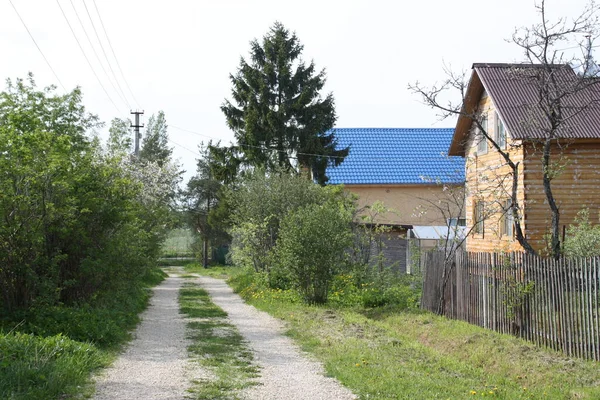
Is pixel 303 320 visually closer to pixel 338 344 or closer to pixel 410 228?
pixel 338 344

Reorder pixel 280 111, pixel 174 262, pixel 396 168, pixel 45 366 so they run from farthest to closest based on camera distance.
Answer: pixel 174 262 → pixel 396 168 → pixel 280 111 → pixel 45 366

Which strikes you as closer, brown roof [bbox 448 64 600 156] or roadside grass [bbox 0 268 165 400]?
roadside grass [bbox 0 268 165 400]

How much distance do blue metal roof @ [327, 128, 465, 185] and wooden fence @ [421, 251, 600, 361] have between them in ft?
75.5

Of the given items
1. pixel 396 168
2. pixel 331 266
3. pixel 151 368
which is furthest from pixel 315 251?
pixel 396 168

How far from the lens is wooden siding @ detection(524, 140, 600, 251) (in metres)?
20.6

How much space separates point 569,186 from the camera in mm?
20938

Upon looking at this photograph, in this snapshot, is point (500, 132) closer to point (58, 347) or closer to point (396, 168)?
point (58, 347)

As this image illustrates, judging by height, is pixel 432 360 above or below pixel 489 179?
below

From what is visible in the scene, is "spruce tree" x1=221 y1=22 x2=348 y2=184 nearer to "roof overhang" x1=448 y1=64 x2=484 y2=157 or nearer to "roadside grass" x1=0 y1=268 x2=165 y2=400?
"roof overhang" x1=448 y1=64 x2=484 y2=157

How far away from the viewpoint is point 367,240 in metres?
21.8

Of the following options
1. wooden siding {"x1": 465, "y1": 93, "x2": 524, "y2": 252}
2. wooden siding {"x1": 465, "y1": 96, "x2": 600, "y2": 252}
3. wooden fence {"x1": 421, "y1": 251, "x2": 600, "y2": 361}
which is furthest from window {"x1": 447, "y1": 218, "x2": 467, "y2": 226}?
wooden siding {"x1": 465, "y1": 96, "x2": 600, "y2": 252}

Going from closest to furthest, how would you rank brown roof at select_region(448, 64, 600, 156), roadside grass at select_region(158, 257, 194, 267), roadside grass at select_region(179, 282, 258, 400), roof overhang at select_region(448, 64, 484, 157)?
roadside grass at select_region(179, 282, 258, 400)
brown roof at select_region(448, 64, 600, 156)
roof overhang at select_region(448, 64, 484, 157)
roadside grass at select_region(158, 257, 194, 267)

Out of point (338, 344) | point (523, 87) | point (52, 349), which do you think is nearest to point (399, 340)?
point (338, 344)

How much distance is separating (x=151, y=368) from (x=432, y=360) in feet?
13.7
